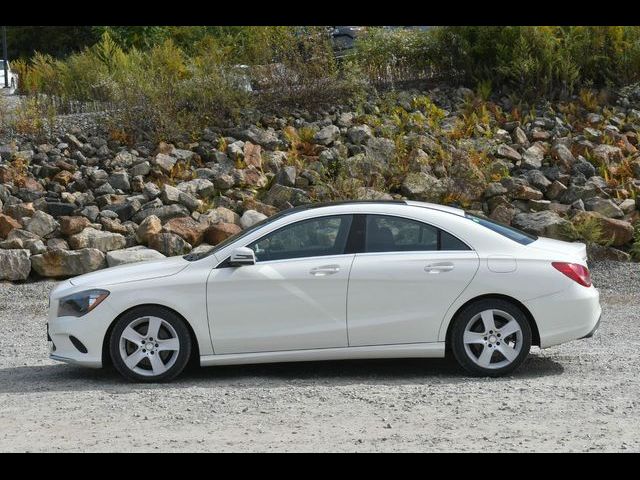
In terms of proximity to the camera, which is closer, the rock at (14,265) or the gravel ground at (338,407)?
the gravel ground at (338,407)

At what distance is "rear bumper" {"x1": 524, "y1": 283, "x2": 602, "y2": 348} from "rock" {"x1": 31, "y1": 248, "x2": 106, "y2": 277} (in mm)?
7137

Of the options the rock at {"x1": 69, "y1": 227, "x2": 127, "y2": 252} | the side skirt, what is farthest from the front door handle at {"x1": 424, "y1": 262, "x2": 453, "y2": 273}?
the rock at {"x1": 69, "y1": 227, "x2": 127, "y2": 252}

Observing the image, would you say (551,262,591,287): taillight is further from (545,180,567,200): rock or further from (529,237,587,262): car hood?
(545,180,567,200): rock

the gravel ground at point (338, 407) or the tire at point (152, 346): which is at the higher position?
the tire at point (152, 346)

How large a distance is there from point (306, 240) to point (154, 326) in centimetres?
142

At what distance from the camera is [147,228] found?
48.8 feet

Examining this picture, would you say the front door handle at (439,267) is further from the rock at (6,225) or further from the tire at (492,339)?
the rock at (6,225)

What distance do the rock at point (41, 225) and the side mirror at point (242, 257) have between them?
6.94 m

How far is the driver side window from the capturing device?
9.09 metres

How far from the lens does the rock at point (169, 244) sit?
47.9 feet

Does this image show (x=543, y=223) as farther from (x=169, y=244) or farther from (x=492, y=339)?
(x=492, y=339)

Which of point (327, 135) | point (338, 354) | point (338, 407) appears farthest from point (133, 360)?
point (327, 135)

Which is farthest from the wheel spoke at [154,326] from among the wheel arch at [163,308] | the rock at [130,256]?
the rock at [130,256]

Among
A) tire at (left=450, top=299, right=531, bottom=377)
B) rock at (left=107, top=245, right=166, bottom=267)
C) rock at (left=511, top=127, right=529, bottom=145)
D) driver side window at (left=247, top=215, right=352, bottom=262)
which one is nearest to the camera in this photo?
tire at (left=450, top=299, right=531, bottom=377)
